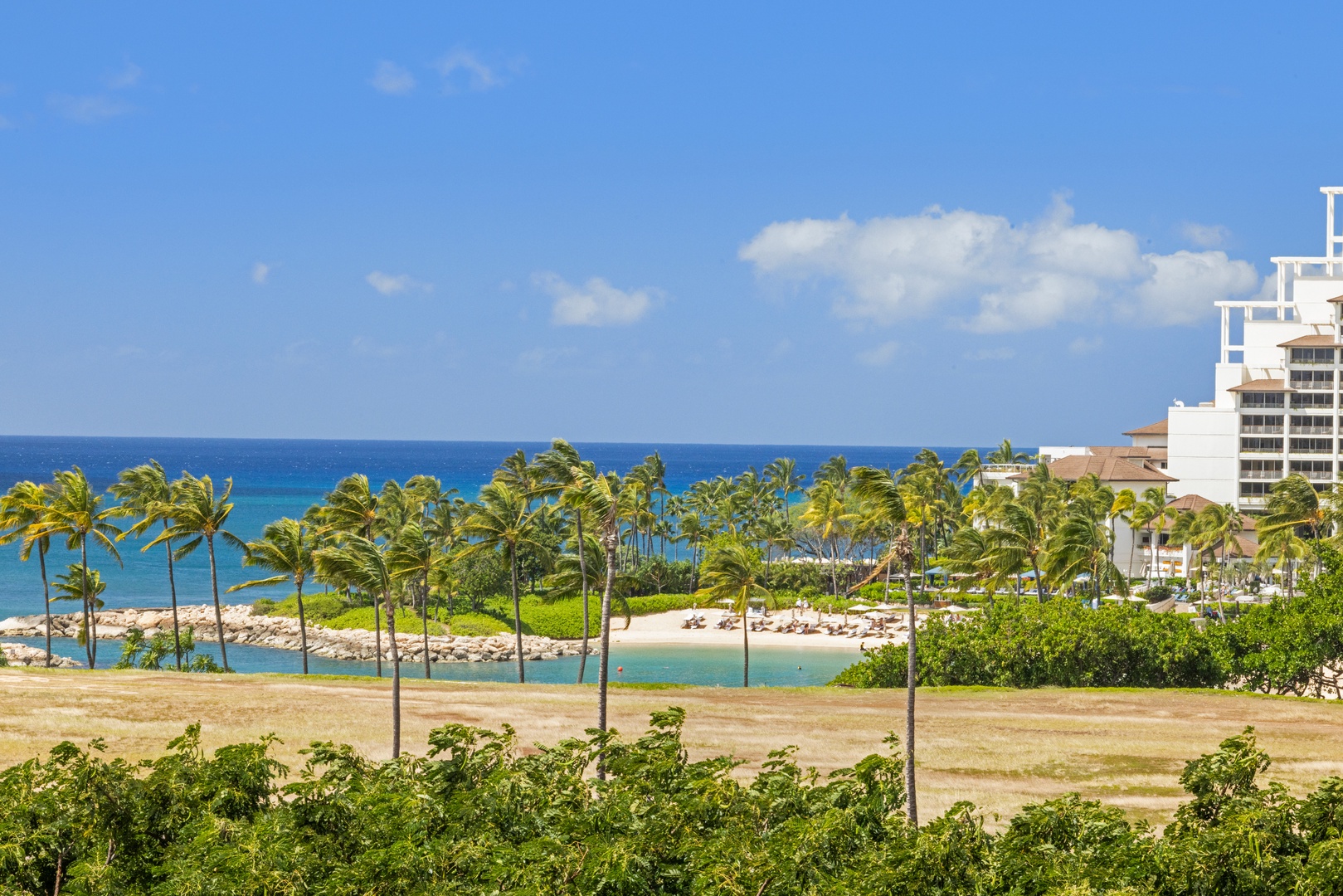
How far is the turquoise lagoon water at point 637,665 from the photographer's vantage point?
75.8 m

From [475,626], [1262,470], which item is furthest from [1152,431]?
[475,626]

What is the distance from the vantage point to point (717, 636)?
302ft

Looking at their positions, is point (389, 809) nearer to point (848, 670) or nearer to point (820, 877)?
point (820, 877)

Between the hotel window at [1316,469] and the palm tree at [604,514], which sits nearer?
the palm tree at [604,514]

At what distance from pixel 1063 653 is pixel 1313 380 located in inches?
2827

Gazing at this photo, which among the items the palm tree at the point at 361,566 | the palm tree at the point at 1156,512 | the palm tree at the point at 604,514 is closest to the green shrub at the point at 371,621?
the palm tree at the point at 604,514

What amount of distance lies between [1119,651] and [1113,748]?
51.7 ft

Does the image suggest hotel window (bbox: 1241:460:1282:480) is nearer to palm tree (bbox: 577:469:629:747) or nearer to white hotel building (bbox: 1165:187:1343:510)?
white hotel building (bbox: 1165:187:1343:510)

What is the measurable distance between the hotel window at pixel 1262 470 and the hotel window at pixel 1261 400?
17.8ft

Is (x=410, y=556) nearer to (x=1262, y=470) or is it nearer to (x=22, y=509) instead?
(x=22, y=509)

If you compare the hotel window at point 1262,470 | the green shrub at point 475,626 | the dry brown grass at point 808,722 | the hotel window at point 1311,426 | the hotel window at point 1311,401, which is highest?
the hotel window at point 1311,401

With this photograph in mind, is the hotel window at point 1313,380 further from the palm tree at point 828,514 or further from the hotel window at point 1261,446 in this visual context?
the palm tree at point 828,514

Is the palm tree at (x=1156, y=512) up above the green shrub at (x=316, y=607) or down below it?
above

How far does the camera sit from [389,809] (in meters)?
19.6
